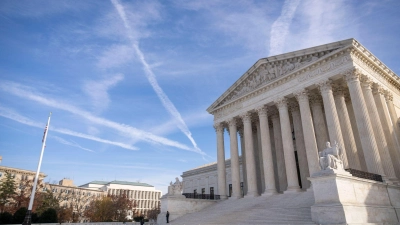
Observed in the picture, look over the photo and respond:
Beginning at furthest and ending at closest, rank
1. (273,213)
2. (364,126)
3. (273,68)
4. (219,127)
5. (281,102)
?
(219,127), (273,68), (281,102), (364,126), (273,213)

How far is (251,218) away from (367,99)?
574 inches

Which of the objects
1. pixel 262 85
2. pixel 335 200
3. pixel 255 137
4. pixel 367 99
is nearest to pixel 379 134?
pixel 367 99

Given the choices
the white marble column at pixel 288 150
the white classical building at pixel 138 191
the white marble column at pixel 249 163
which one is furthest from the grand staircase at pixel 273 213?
the white classical building at pixel 138 191

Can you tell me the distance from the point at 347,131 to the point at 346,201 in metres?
11.6

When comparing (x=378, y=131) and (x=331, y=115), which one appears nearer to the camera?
Answer: (x=378, y=131)

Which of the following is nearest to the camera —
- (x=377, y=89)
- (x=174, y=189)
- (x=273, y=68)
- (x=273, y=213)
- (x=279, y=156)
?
(x=273, y=213)

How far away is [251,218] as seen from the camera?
2023 cm

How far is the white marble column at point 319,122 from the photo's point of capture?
28438 mm

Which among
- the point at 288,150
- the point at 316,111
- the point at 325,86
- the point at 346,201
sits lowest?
the point at 346,201

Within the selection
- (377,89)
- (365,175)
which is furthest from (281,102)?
(365,175)

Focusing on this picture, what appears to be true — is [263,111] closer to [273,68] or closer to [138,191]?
[273,68]

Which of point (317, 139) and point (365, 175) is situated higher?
point (317, 139)

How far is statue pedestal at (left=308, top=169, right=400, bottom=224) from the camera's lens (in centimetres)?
1512

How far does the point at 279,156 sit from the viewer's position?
32.0 metres
